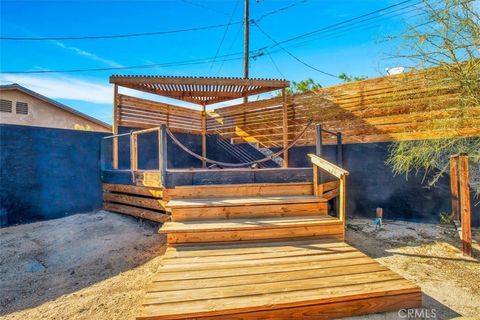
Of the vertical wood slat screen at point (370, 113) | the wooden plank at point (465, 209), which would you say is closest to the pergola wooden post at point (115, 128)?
the vertical wood slat screen at point (370, 113)

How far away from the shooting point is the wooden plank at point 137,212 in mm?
4443

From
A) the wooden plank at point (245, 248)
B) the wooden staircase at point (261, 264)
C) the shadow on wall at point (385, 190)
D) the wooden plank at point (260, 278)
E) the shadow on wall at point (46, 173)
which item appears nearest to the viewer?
the wooden staircase at point (261, 264)

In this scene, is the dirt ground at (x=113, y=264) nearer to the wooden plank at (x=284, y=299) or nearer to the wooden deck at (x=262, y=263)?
the wooden plank at (x=284, y=299)

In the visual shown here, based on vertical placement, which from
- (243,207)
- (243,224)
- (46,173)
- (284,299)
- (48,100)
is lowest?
(284,299)

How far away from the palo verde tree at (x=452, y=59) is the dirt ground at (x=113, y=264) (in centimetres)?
132

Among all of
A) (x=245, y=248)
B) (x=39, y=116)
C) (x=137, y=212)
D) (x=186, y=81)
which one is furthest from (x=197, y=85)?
(x=39, y=116)

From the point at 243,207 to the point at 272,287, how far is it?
145 centimetres

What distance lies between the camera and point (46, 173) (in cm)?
500

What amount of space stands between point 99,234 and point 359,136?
19.1 feet

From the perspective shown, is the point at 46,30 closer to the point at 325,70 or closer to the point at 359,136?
the point at 325,70

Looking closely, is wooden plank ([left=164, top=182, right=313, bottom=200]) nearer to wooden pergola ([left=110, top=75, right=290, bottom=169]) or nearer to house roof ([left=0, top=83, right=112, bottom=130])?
wooden pergola ([left=110, top=75, right=290, bottom=169])

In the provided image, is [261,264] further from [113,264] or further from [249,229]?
[113,264]

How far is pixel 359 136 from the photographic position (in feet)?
19.0

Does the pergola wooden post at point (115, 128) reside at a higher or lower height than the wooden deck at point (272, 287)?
higher
